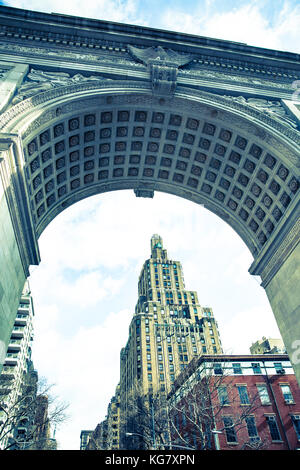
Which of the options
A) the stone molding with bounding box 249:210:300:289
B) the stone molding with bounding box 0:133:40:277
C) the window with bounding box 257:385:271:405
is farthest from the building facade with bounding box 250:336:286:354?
the stone molding with bounding box 0:133:40:277

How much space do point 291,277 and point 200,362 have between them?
26634mm

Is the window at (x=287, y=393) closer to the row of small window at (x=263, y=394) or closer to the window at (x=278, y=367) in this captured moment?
the row of small window at (x=263, y=394)

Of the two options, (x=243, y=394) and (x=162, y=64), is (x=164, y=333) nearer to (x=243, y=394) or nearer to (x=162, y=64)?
(x=243, y=394)

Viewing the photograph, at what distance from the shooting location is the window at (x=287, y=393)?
1476 inches

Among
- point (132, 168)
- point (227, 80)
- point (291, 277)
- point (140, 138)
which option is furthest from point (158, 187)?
point (291, 277)

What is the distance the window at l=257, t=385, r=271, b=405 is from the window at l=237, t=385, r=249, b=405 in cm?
160

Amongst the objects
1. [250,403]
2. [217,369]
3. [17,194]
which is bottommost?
[17,194]

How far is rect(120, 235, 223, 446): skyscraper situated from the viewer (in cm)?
8119

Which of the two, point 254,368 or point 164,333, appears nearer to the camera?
point 254,368

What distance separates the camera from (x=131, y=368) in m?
92.1

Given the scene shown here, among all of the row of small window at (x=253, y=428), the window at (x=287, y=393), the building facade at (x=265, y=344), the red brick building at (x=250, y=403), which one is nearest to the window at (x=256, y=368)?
the red brick building at (x=250, y=403)

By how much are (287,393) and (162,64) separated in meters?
40.3

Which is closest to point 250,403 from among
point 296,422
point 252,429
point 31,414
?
point 252,429

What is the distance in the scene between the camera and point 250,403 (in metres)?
36.5
